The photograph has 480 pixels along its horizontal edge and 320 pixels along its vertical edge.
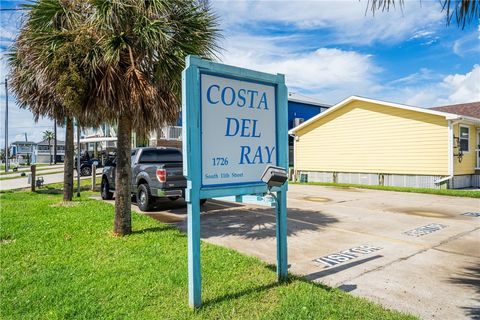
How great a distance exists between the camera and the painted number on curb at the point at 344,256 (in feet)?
16.9

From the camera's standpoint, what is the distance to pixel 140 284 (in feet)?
13.8

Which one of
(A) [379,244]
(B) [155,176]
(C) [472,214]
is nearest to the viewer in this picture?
(A) [379,244]

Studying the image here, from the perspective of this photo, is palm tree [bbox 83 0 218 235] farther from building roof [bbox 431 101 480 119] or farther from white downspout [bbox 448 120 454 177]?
building roof [bbox 431 101 480 119]

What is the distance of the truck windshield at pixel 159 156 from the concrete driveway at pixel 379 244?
155 centimetres

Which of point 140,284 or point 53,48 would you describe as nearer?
point 140,284

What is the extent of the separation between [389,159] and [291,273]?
48.0 ft

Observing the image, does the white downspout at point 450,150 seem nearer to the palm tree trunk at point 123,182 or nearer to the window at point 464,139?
the window at point 464,139

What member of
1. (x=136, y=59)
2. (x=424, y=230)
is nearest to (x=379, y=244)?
(x=424, y=230)

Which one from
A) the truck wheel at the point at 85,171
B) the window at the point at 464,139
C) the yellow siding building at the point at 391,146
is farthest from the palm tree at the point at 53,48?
the truck wheel at the point at 85,171

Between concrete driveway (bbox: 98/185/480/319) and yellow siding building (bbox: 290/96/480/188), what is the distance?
4.98 m

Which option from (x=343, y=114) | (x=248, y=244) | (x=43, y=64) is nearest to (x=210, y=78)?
(x=248, y=244)

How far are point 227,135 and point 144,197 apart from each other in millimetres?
6684

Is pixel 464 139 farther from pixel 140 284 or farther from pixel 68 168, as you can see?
pixel 68 168

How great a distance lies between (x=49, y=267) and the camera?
16.1 ft
